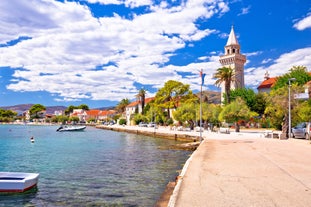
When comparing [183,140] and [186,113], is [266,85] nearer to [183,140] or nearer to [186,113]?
[186,113]

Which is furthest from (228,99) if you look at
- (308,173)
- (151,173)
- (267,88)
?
(308,173)

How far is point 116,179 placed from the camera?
17500 millimetres

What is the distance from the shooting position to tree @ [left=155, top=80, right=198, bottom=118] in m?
87.3

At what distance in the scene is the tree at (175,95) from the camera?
87.3 metres

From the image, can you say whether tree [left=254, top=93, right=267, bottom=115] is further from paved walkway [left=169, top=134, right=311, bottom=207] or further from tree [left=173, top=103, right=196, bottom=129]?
paved walkway [left=169, top=134, right=311, bottom=207]

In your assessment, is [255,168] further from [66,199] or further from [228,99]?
[228,99]

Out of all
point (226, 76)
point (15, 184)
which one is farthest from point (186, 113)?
point (15, 184)

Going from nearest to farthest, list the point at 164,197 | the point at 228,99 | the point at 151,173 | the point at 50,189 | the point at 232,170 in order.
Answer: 1. the point at 164,197
2. the point at 232,170
3. the point at 50,189
4. the point at 151,173
5. the point at 228,99

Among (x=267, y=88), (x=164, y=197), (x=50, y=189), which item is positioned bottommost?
(x=50, y=189)

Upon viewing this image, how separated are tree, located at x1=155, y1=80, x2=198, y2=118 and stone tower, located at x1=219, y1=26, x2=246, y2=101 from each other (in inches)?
849

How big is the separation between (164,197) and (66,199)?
538cm

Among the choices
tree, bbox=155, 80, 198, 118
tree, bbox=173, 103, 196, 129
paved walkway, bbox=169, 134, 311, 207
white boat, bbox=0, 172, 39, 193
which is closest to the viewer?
paved walkway, bbox=169, 134, 311, 207

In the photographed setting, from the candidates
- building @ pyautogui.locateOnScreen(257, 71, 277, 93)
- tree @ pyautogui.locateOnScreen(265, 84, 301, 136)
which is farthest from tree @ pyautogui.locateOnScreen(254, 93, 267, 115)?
tree @ pyautogui.locateOnScreen(265, 84, 301, 136)

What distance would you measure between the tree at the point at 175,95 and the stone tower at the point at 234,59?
21565mm
